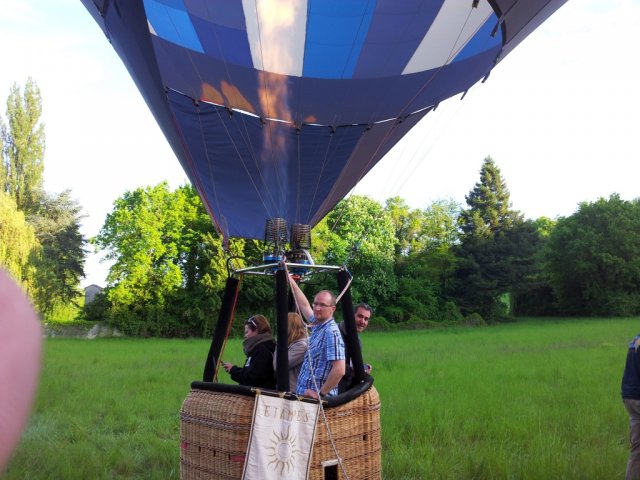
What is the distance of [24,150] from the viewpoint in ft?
94.2

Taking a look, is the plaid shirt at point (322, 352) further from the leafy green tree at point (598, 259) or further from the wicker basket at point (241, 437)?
the leafy green tree at point (598, 259)

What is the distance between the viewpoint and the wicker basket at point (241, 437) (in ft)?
9.11

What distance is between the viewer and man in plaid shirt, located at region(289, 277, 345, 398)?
3.00m

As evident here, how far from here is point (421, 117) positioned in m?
6.57

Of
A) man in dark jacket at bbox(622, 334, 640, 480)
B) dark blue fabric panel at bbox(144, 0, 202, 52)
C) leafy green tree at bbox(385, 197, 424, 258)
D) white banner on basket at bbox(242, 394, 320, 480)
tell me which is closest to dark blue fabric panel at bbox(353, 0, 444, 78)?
dark blue fabric panel at bbox(144, 0, 202, 52)

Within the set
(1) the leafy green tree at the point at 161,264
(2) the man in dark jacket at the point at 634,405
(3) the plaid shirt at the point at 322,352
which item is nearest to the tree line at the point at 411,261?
(1) the leafy green tree at the point at 161,264

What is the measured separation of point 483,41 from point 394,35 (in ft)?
2.95

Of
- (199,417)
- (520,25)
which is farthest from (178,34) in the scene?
(199,417)

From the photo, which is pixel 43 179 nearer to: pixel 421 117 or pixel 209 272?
pixel 209 272

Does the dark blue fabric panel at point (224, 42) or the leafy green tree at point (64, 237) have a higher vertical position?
the leafy green tree at point (64, 237)

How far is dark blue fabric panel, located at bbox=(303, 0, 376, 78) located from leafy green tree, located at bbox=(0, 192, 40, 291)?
17.0 m

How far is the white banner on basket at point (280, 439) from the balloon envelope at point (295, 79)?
314 centimetres

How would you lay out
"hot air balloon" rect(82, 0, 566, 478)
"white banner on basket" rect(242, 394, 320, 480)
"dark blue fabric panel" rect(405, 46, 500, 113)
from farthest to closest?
"dark blue fabric panel" rect(405, 46, 500, 113), "hot air balloon" rect(82, 0, 566, 478), "white banner on basket" rect(242, 394, 320, 480)

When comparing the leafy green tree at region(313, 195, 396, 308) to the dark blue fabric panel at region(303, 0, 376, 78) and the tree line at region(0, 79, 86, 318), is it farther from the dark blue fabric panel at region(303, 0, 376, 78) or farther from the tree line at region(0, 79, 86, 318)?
the dark blue fabric panel at region(303, 0, 376, 78)
